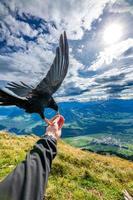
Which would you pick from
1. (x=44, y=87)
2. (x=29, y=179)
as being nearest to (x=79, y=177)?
(x=44, y=87)

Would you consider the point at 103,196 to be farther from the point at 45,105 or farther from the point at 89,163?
the point at 45,105

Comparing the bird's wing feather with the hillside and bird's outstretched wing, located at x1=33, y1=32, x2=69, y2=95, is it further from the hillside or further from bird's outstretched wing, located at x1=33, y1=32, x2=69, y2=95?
the hillside

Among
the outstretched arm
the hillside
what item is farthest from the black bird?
the hillside

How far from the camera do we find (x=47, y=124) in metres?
3.04

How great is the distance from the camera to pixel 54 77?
307 centimetres

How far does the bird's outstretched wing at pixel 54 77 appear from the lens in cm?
305

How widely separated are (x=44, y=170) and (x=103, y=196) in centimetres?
962

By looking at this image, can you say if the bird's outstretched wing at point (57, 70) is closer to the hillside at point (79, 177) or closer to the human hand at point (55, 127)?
the human hand at point (55, 127)

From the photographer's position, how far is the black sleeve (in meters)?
2.30

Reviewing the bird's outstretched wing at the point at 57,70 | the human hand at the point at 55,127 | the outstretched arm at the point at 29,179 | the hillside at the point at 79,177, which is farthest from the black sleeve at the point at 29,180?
the hillside at the point at 79,177

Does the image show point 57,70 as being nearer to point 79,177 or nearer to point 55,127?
point 55,127

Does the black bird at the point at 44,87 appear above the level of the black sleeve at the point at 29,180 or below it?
above

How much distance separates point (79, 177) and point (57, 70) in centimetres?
1071

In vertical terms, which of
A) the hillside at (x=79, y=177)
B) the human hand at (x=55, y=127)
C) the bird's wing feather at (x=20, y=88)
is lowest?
the hillside at (x=79, y=177)
